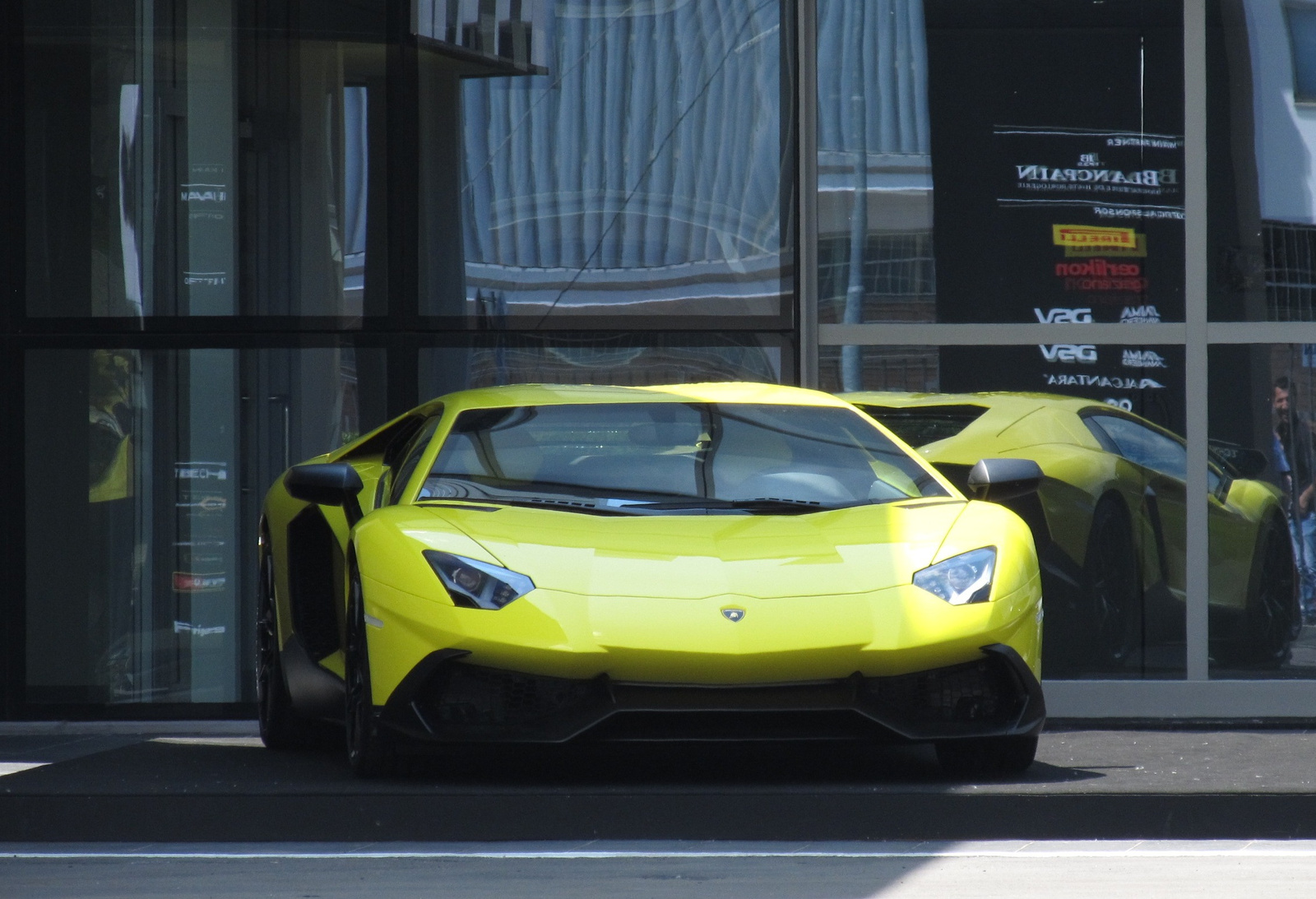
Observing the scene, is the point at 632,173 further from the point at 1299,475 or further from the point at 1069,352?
the point at 1299,475

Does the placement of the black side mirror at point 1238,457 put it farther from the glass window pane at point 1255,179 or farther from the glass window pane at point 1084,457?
the glass window pane at point 1255,179

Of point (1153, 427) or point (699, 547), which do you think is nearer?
point (699, 547)

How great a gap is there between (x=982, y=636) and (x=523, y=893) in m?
1.64

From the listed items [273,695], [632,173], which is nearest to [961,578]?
[273,695]

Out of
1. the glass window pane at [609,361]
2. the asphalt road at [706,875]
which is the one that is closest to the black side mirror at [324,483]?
the asphalt road at [706,875]

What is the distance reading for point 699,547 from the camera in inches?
219

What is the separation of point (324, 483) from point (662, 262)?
3645 mm

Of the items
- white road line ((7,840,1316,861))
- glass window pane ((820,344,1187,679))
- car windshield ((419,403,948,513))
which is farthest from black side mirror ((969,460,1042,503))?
glass window pane ((820,344,1187,679))

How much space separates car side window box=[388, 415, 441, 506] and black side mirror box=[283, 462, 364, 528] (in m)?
0.13

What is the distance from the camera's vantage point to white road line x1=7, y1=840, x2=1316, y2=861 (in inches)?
194

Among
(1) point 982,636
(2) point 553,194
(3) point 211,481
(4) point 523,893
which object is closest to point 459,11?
(2) point 553,194

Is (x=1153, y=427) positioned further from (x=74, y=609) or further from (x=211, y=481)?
(x=74, y=609)

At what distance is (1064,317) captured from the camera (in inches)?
364

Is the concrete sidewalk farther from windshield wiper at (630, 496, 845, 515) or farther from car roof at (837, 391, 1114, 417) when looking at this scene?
car roof at (837, 391, 1114, 417)
